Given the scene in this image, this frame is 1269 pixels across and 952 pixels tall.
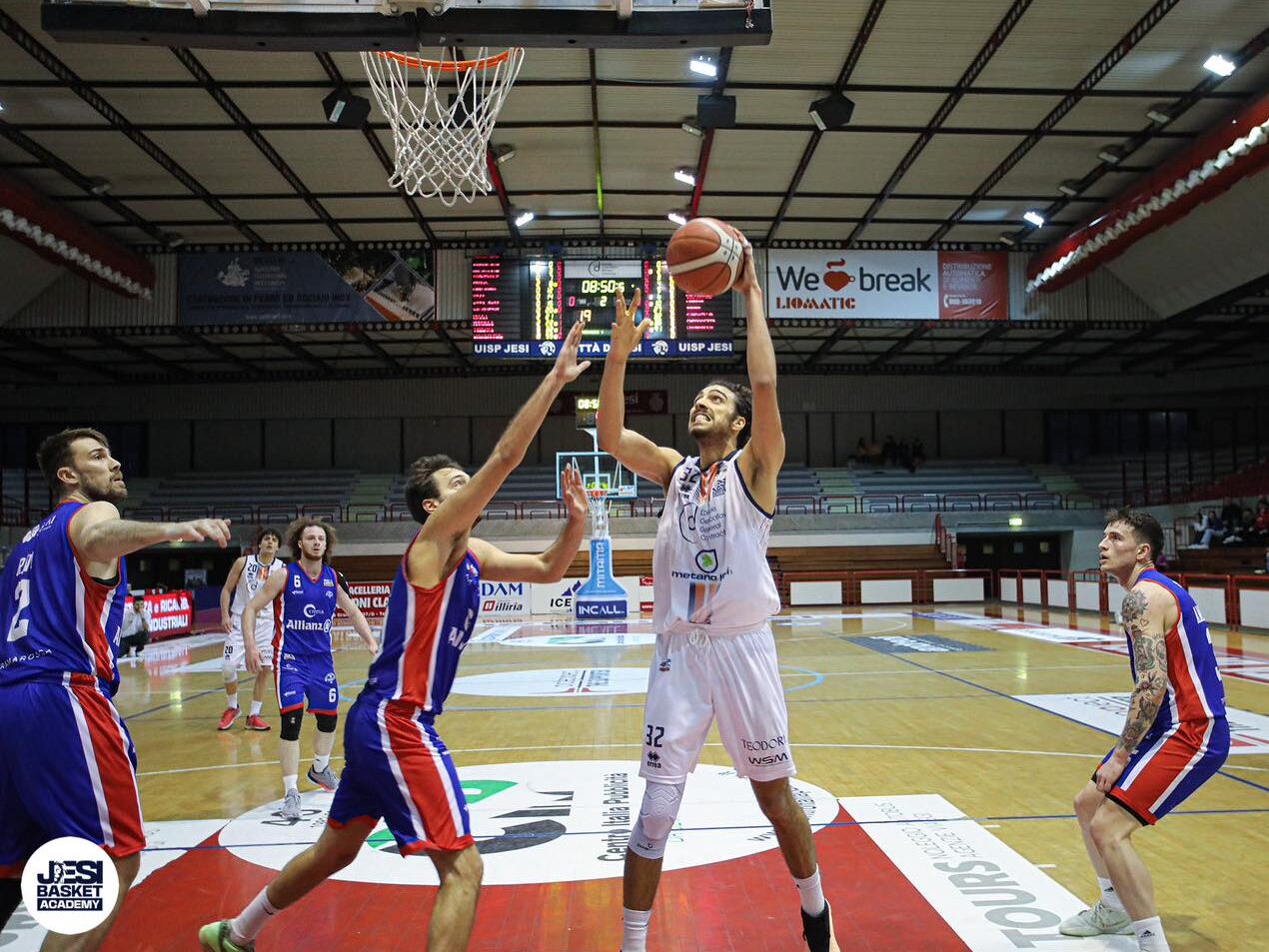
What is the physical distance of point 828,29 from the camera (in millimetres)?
12930

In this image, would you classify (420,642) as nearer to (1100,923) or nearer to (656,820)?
(656,820)

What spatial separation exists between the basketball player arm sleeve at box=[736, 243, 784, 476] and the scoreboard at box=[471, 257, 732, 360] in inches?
508

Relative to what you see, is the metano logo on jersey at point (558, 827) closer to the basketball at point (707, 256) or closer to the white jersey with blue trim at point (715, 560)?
the white jersey with blue trim at point (715, 560)

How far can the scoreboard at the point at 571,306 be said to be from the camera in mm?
16688

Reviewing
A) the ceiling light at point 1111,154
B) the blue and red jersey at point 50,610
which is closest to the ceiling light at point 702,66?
the ceiling light at point 1111,154

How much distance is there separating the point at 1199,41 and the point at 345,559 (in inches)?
913

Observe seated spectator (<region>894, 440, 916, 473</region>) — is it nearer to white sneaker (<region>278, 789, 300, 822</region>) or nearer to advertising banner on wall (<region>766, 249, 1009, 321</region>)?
advertising banner on wall (<region>766, 249, 1009, 321</region>)

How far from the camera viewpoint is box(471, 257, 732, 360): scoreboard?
1669cm

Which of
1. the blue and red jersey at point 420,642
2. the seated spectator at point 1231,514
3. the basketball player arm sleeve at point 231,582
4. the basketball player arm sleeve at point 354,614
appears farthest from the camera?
the seated spectator at point 1231,514

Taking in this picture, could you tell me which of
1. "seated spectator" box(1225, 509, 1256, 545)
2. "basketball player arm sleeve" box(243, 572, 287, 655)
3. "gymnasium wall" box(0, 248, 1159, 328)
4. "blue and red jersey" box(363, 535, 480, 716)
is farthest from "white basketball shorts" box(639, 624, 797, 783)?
"seated spectator" box(1225, 509, 1256, 545)

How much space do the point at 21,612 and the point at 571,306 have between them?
1431cm

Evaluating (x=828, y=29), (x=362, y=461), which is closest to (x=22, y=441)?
(x=362, y=461)

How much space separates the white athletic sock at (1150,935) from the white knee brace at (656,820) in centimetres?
172

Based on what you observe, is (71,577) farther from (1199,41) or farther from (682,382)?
(682,382)
